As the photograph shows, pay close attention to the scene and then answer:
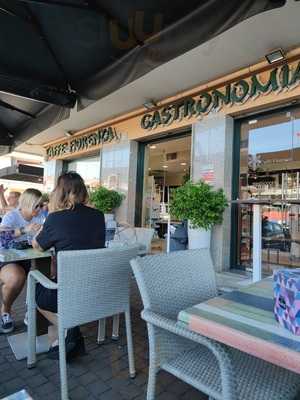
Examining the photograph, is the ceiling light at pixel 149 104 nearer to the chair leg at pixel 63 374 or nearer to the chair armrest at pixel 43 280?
the chair armrest at pixel 43 280

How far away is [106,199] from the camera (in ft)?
19.3

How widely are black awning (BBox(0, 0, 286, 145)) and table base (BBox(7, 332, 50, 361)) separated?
2.01 m

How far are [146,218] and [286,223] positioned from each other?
2.88 meters

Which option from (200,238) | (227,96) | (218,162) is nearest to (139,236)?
(200,238)

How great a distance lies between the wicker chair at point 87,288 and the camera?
1609mm

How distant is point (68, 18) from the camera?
87.4 inches

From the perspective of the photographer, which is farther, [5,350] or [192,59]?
[192,59]

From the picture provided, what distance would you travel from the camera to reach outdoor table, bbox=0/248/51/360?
201cm

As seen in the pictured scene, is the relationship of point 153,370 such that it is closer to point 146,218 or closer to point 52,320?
point 52,320

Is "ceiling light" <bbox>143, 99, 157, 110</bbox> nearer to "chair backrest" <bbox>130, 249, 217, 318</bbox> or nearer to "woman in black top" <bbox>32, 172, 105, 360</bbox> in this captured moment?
"woman in black top" <bbox>32, 172, 105, 360</bbox>

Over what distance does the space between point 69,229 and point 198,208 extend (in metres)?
2.18

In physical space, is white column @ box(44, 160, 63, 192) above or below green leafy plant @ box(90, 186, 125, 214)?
above

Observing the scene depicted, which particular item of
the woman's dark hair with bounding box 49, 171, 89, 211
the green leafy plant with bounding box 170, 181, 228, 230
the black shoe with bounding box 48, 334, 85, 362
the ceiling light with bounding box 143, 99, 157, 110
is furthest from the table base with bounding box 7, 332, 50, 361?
the ceiling light with bounding box 143, 99, 157, 110

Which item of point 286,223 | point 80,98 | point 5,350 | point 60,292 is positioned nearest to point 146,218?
point 286,223
